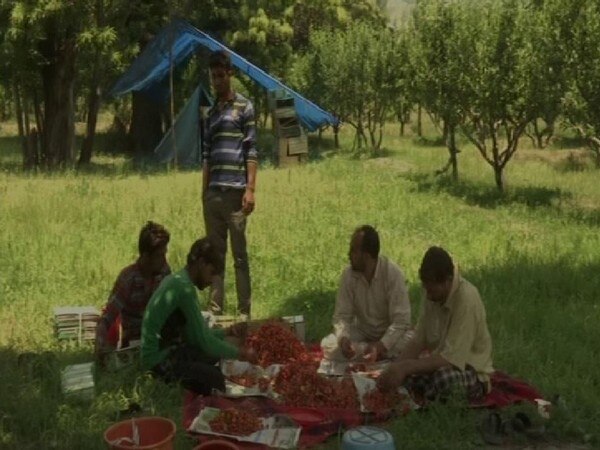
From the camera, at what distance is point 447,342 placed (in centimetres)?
479

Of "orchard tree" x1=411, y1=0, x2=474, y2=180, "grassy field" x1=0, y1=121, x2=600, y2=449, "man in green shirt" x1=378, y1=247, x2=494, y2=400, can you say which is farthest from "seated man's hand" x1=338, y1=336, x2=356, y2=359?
"orchard tree" x1=411, y1=0, x2=474, y2=180

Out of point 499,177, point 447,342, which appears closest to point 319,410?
point 447,342

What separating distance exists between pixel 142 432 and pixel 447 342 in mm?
1939

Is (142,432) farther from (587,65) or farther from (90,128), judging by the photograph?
(90,128)

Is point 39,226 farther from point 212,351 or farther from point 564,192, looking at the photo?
point 564,192

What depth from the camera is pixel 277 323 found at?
19.4 feet

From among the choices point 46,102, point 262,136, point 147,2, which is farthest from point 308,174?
point 262,136

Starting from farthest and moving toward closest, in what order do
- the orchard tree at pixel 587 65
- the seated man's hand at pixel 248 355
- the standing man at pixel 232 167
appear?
the orchard tree at pixel 587 65
the standing man at pixel 232 167
the seated man's hand at pixel 248 355

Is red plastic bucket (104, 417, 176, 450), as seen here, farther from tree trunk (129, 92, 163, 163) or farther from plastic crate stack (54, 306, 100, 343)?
tree trunk (129, 92, 163, 163)

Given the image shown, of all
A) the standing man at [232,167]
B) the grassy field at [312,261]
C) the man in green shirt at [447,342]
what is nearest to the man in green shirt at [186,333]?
the grassy field at [312,261]

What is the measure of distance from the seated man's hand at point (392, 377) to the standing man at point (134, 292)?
1.79 metres

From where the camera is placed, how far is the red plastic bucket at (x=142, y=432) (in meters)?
3.74

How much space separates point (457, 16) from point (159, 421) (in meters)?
14.3

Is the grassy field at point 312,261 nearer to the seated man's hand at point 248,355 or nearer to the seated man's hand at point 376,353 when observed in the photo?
the seated man's hand at point 248,355
